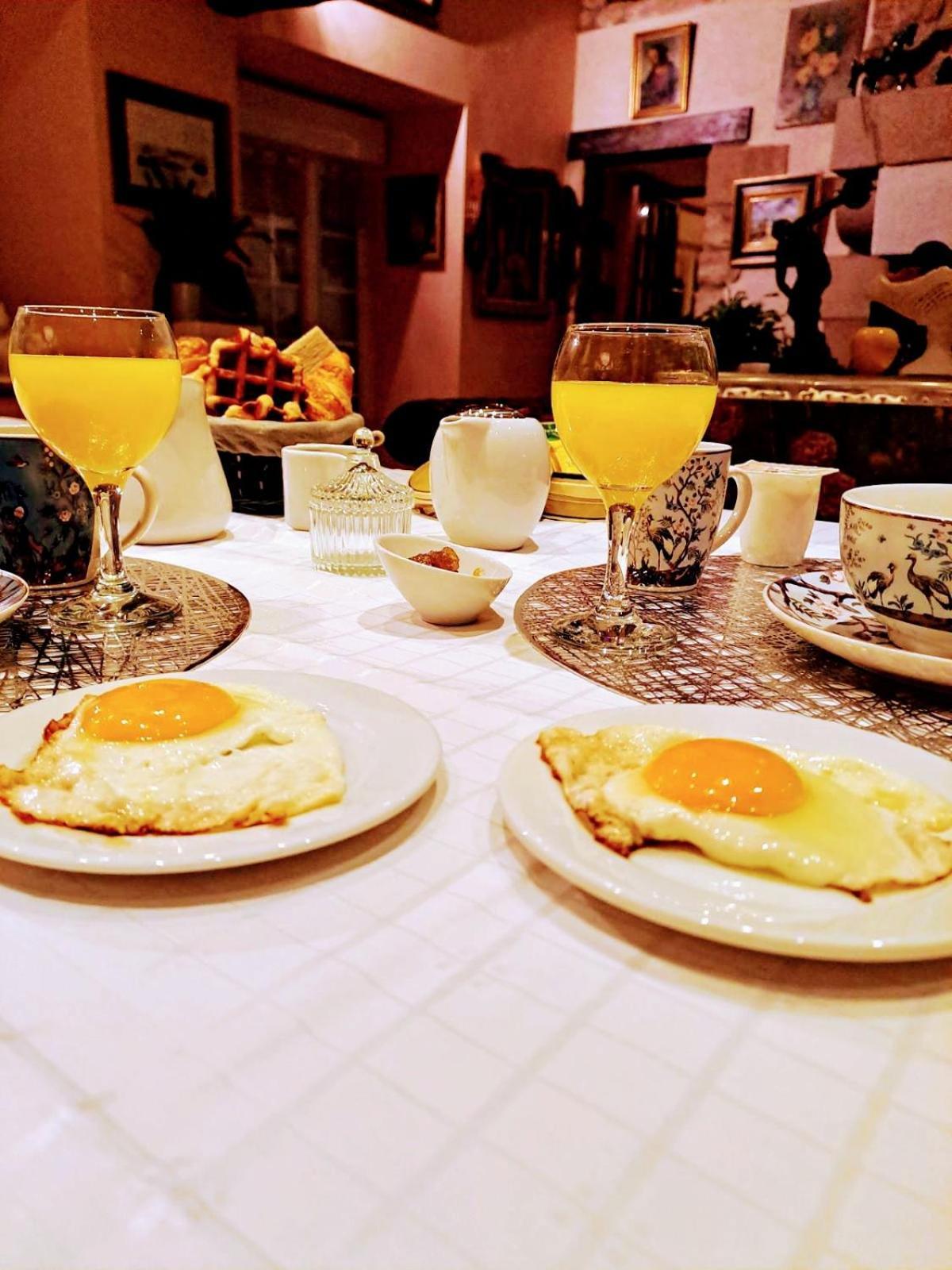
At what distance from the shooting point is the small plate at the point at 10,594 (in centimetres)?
72

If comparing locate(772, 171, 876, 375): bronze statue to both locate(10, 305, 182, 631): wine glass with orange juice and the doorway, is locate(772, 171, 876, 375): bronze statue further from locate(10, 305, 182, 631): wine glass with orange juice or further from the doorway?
locate(10, 305, 182, 631): wine glass with orange juice

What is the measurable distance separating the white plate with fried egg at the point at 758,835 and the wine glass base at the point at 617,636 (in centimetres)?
30

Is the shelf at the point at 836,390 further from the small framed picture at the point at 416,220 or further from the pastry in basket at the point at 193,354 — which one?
the small framed picture at the point at 416,220

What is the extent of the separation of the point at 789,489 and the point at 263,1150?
106cm

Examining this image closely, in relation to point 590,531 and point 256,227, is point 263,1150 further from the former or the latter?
point 256,227

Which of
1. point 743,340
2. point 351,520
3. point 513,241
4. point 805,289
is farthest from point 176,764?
point 513,241

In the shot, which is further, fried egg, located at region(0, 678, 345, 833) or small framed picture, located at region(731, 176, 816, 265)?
small framed picture, located at region(731, 176, 816, 265)

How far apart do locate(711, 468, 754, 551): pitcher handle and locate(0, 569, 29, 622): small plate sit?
2.46ft

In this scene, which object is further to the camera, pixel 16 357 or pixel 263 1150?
pixel 16 357

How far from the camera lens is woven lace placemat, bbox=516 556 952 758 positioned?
708 mm

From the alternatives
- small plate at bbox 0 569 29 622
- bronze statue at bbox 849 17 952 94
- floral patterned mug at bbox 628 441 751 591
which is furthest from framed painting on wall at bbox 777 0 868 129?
small plate at bbox 0 569 29 622

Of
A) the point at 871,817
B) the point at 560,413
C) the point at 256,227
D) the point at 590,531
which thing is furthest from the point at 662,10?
the point at 871,817

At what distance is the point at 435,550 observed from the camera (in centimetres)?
100

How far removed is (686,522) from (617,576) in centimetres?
17
